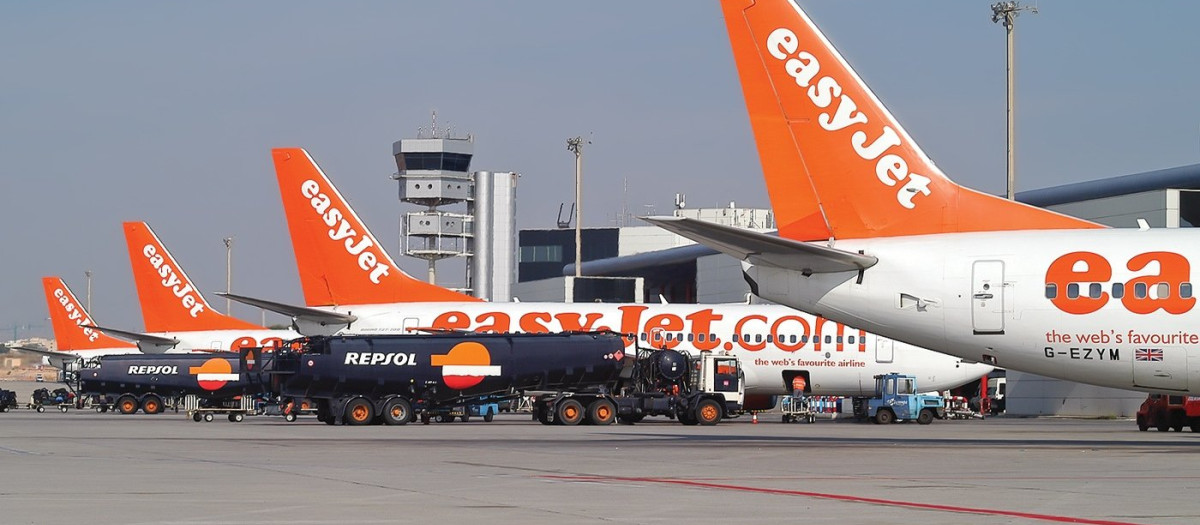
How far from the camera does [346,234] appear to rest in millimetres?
51688

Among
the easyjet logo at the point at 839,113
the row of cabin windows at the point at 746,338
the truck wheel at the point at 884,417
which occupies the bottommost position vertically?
the truck wheel at the point at 884,417

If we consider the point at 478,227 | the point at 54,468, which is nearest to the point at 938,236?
the point at 54,468

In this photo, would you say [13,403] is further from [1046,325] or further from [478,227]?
[1046,325]

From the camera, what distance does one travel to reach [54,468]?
21.4 metres

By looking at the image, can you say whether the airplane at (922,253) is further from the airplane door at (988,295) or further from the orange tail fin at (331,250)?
the orange tail fin at (331,250)

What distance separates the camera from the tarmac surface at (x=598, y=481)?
14.3 metres

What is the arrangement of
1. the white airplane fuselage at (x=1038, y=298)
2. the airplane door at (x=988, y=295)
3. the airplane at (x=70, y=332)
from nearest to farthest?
the white airplane fuselage at (x=1038, y=298), the airplane door at (x=988, y=295), the airplane at (x=70, y=332)

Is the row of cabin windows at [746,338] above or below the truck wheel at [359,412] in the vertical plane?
above

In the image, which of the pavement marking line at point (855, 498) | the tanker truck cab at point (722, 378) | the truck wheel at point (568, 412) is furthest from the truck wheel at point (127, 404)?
the pavement marking line at point (855, 498)

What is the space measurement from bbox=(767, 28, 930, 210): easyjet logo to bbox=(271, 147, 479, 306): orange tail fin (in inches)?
1052

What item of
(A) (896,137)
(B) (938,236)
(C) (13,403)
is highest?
(A) (896,137)

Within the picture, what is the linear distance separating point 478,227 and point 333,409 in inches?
3227

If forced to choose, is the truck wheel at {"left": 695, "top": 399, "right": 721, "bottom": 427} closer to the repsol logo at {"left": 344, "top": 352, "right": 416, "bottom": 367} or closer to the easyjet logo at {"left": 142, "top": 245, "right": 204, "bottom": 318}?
the repsol logo at {"left": 344, "top": 352, "right": 416, "bottom": 367}

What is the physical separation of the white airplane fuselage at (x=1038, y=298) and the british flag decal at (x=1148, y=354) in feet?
0.06
